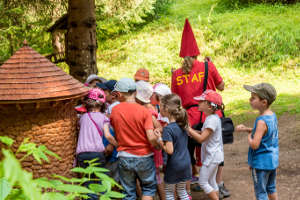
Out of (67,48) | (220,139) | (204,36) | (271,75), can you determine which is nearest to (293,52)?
(271,75)

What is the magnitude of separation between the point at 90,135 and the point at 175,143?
0.96 metres

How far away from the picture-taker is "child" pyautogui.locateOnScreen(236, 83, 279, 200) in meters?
3.40

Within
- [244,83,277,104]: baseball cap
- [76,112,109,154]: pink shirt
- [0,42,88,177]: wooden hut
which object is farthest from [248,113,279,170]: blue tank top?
[0,42,88,177]: wooden hut

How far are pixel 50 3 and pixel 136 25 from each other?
1095 cm

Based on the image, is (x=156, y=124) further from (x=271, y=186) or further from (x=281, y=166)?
(x=281, y=166)

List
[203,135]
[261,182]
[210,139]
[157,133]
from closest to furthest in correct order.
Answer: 1. [261,182]
2. [157,133]
3. [203,135]
4. [210,139]

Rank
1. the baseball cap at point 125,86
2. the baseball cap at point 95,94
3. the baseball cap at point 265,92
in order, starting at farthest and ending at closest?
the baseball cap at point 95,94 < the baseball cap at point 125,86 < the baseball cap at point 265,92

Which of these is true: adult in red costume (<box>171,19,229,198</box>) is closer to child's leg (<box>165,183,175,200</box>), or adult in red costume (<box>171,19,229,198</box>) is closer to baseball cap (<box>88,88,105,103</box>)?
child's leg (<box>165,183,175,200</box>)

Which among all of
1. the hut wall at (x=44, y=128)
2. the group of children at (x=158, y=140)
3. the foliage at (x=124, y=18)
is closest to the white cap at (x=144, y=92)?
the group of children at (x=158, y=140)

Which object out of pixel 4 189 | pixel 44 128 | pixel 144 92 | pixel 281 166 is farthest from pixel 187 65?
pixel 4 189

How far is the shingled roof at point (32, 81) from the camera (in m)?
3.31

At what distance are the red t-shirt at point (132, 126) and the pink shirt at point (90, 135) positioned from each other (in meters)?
0.26

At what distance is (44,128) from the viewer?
3.55 m

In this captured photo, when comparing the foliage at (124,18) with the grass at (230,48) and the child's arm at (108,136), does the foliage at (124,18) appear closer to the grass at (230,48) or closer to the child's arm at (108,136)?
the grass at (230,48)
